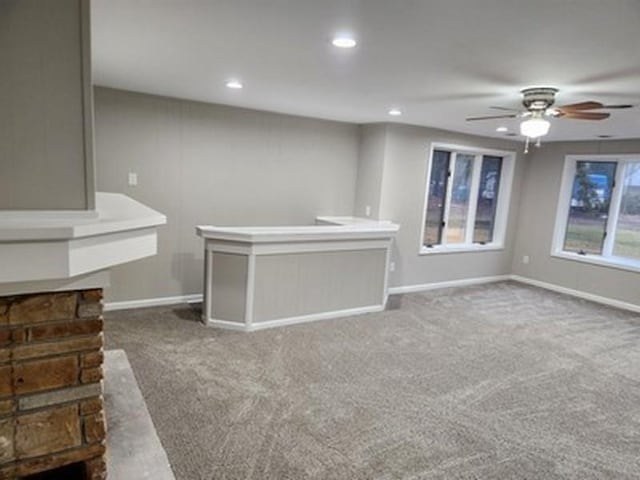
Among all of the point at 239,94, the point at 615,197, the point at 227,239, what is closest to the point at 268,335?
the point at 227,239

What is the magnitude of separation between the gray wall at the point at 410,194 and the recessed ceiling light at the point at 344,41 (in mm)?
3095

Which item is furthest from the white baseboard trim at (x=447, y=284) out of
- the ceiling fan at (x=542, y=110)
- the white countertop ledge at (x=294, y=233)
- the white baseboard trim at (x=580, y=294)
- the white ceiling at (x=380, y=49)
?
the ceiling fan at (x=542, y=110)

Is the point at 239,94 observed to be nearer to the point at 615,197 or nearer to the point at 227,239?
the point at 227,239

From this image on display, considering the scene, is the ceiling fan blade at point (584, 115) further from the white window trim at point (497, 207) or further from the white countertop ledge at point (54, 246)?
the white countertop ledge at point (54, 246)

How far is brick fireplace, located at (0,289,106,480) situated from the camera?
1.29m

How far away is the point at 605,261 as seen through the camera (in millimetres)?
5805

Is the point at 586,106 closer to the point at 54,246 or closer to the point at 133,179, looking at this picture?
the point at 54,246

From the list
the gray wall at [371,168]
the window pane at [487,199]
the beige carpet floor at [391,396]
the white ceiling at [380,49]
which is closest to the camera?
the white ceiling at [380,49]

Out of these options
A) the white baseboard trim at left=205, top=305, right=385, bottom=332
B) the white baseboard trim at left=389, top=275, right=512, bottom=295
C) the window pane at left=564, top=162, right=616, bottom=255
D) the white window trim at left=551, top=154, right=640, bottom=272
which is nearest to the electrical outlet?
the white baseboard trim at left=205, top=305, right=385, bottom=332

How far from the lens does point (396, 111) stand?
4.41 metres

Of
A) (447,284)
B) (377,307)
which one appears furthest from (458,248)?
(377,307)

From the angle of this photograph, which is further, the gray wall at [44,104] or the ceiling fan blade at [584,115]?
the ceiling fan blade at [584,115]

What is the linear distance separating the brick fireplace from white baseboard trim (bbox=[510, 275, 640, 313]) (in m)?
6.30

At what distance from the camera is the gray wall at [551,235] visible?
18.5 feet
